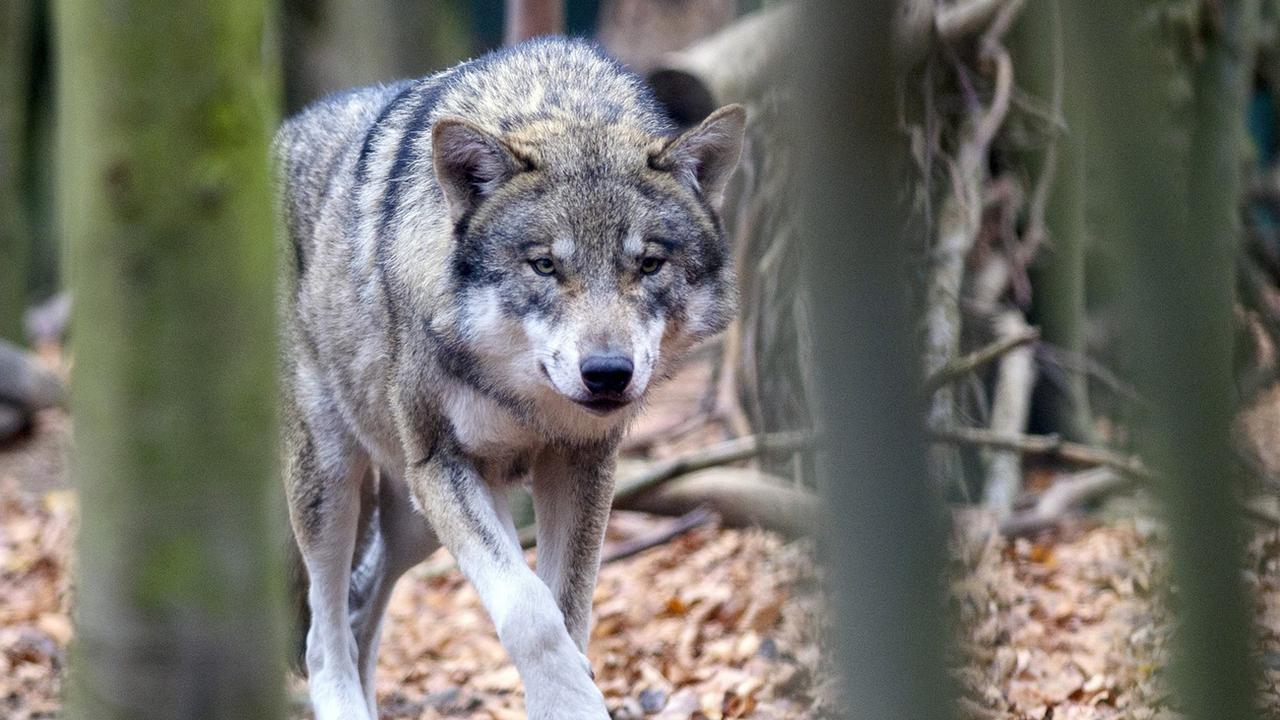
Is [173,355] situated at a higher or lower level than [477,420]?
higher

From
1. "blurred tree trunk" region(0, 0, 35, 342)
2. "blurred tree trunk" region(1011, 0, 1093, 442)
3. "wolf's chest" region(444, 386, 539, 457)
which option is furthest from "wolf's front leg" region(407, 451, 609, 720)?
"blurred tree trunk" region(0, 0, 35, 342)

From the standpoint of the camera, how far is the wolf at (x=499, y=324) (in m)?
4.19

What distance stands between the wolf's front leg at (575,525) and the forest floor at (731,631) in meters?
0.67

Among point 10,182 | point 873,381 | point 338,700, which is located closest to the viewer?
point 873,381

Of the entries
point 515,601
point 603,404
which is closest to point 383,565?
point 515,601

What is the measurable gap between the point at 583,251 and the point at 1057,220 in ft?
15.3

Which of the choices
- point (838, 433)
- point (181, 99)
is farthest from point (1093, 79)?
point (181, 99)

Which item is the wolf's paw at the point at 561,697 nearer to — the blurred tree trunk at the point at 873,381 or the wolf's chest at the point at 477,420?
the wolf's chest at the point at 477,420

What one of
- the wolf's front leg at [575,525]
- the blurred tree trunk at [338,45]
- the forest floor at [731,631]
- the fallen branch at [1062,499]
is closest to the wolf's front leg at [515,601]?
the wolf's front leg at [575,525]

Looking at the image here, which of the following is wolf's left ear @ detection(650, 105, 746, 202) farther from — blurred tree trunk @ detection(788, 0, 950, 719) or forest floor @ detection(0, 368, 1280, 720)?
blurred tree trunk @ detection(788, 0, 950, 719)

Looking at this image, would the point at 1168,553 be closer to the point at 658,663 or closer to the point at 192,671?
the point at 192,671

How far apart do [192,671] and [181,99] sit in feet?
4.16

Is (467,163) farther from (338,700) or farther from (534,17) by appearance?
(534,17)

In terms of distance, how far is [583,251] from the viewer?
14.0 ft
